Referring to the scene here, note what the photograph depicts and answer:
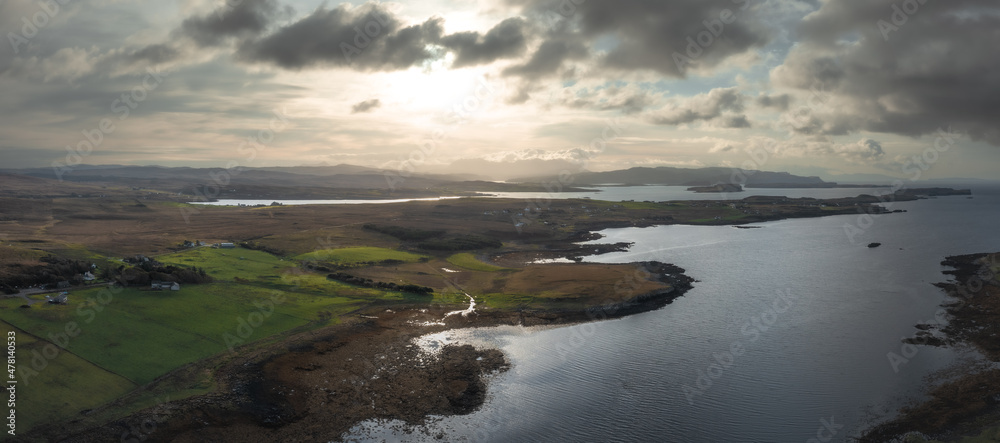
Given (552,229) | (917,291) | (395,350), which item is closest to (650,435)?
(395,350)

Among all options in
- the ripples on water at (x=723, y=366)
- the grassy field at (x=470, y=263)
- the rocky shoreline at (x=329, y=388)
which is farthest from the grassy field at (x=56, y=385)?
the grassy field at (x=470, y=263)

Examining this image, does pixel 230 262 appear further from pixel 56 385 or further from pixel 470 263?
pixel 56 385

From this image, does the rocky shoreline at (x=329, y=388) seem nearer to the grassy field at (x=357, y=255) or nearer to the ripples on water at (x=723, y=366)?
the ripples on water at (x=723, y=366)

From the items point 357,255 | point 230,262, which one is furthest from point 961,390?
point 230,262

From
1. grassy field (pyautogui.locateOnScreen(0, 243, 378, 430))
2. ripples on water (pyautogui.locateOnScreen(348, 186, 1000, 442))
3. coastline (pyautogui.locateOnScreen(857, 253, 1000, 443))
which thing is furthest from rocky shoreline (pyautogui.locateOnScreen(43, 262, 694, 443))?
coastline (pyautogui.locateOnScreen(857, 253, 1000, 443))

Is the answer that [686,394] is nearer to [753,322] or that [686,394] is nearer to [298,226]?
[753,322]

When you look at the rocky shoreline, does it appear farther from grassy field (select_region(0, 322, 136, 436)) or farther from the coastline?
the coastline
